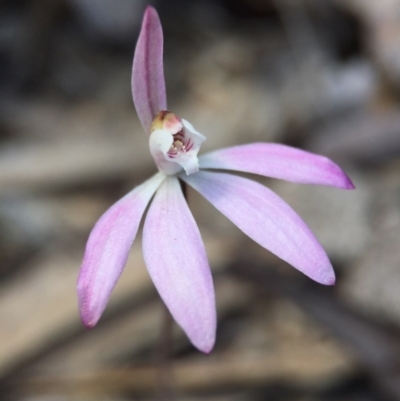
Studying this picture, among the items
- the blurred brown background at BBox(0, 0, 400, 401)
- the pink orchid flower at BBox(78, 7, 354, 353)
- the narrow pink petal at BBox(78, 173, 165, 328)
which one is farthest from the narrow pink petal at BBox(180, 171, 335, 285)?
the blurred brown background at BBox(0, 0, 400, 401)

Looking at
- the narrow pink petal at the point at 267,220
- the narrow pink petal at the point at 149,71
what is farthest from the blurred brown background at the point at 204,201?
the narrow pink petal at the point at 149,71

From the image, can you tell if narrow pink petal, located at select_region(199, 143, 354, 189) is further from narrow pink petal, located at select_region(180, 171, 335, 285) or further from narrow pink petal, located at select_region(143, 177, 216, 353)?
narrow pink petal, located at select_region(143, 177, 216, 353)

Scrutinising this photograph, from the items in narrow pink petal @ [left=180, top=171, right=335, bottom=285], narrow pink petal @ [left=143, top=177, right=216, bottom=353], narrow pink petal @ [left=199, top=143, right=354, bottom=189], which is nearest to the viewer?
narrow pink petal @ [left=143, top=177, right=216, bottom=353]

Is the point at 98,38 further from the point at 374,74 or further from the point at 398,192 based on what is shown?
the point at 398,192

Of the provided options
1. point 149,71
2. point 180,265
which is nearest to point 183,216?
point 180,265

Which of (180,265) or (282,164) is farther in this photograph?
A: (282,164)

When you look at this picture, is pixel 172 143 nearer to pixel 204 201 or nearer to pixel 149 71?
pixel 149 71
